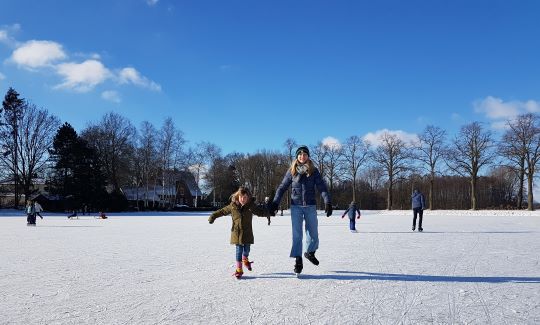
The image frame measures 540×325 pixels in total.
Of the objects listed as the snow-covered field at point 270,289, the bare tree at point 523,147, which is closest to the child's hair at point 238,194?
the snow-covered field at point 270,289

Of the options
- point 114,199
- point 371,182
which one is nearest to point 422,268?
point 114,199

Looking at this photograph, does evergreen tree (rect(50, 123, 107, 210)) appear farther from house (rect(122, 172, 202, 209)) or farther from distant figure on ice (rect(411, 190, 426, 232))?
distant figure on ice (rect(411, 190, 426, 232))

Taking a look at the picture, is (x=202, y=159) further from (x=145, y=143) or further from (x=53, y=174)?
(x=53, y=174)

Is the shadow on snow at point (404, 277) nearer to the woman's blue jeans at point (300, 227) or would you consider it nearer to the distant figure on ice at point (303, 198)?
the distant figure on ice at point (303, 198)

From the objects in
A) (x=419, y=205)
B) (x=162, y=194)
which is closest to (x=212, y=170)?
(x=162, y=194)

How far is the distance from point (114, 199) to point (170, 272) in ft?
158

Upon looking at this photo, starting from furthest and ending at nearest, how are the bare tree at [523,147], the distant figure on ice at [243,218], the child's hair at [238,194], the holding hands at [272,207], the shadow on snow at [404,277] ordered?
the bare tree at [523,147] < the child's hair at [238,194] < the distant figure on ice at [243,218] < the holding hands at [272,207] < the shadow on snow at [404,277]

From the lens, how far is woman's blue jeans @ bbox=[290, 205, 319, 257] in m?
6.36

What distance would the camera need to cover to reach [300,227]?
Answer: 21.2 ft

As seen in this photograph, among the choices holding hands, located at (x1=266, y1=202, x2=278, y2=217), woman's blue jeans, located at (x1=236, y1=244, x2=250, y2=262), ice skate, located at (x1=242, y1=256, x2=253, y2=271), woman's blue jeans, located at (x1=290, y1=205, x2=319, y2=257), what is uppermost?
holding hands, located at (x1=266, y1=202, x2=278, y2=217)

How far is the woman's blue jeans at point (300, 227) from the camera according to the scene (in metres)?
6.36

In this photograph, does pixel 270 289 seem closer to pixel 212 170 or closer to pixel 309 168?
pixel 309 168

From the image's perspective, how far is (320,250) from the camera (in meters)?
9.91

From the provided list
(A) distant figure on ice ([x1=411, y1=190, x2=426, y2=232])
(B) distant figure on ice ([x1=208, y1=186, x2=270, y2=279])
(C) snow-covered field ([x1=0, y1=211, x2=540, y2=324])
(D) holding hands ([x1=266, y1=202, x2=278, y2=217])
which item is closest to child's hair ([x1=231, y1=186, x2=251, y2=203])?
(B) distant figure on ice ([x1=208, y1=186, x2=270, y2=279])
